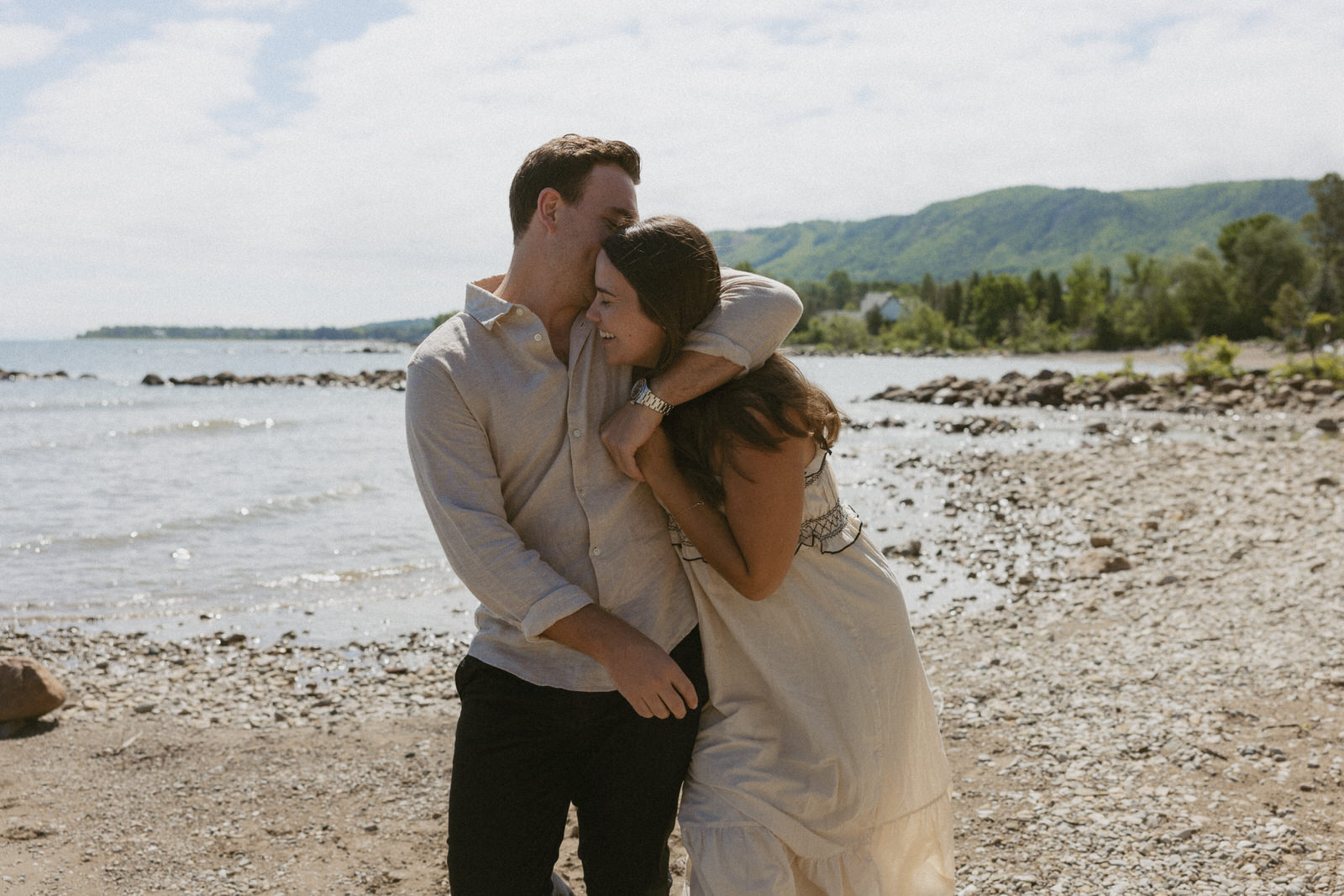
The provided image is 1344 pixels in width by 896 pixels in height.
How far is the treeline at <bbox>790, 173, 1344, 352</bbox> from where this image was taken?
70500mm

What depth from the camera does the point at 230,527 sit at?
13688 millimetres

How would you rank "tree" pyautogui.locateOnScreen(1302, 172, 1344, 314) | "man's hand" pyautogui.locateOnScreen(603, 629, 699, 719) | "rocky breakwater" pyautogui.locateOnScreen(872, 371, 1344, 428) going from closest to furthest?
"man's hand" pyautogui.locateOnScreen(603, 629, 699, 719) → "rocky breakwater" pyautogui.locateOnScreen(872, 371, 1344, 428) → "tree" pyautogui.locateOnScreen(1302, 172, 1344, 314)

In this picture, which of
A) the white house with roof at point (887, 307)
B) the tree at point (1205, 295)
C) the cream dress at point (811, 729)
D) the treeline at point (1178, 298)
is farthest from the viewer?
the white house with roof at point (887, 307)

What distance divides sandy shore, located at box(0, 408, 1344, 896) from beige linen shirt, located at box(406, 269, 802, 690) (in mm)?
2193

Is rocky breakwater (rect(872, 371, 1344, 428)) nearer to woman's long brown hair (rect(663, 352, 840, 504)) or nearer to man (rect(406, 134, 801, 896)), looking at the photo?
woman's long brown hair (rect(663, 352, 840, 504))

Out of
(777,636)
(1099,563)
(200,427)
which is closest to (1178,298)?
(200,427)

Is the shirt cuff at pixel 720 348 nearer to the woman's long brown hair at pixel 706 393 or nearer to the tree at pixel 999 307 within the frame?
the woman's long brown hair at pixel 706 393

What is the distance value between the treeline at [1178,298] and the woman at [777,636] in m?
52.2

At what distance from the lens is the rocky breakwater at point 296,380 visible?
5962cm

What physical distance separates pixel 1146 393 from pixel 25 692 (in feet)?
105

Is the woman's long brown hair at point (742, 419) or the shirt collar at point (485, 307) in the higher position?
the shirt collar at point (485, 307)

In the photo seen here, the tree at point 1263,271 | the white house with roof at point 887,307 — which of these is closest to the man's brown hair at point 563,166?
the tree at point 1263,271

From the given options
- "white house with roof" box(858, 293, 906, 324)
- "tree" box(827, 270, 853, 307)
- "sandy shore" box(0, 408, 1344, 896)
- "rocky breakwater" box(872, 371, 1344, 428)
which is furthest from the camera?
"tree" box(827, 270, 853, 307)

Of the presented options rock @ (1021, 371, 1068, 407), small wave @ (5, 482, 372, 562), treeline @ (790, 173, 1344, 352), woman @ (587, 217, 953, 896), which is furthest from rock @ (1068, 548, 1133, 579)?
treeline @ (790, 173, 1344, 352)
